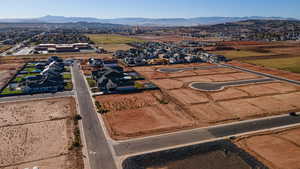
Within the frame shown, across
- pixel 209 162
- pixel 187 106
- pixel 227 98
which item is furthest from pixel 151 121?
pixel 227 98

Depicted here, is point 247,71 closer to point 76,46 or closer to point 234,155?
point 234,155

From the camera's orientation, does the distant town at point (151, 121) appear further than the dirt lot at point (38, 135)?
Yes

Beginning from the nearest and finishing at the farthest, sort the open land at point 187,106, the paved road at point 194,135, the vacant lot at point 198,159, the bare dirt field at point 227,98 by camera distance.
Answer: the vacant lot at point 198,159 < the paved road at point 194,135 < the open land at point 187,106 < the bare dirt field at point 227,98

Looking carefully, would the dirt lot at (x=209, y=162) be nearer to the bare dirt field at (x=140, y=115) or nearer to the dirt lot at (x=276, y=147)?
the dirt lot at (x=276, y=147)

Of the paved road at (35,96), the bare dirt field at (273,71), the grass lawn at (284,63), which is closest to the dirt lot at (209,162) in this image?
the paved road at (35,96)

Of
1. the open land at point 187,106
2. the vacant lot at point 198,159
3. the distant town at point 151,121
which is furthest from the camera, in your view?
the open land at point 187,106

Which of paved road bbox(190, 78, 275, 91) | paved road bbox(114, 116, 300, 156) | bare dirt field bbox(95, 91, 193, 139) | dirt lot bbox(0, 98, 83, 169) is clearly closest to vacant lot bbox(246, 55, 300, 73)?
paved road bbox(190, 78, 275, 91)

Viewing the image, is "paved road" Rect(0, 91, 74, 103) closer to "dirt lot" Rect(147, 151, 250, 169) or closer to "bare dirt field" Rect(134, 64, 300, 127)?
"bare dirt field" Rect(134, 64, 300, 127)
